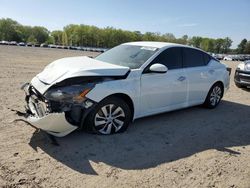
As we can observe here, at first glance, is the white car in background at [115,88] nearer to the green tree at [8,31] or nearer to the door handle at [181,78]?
the door handle at [181,78]

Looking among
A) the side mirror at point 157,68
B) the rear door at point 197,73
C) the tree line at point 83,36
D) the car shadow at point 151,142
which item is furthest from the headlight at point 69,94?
the tree line at point 83,36

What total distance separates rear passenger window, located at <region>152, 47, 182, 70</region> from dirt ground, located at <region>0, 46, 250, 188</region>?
1205mm

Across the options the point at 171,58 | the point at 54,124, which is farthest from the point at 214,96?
the point at 54,124

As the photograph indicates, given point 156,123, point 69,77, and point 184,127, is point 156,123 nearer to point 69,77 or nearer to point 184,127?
point 184,127

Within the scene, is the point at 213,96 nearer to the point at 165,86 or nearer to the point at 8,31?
the point at 165,86

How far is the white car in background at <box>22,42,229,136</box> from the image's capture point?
4.38 m

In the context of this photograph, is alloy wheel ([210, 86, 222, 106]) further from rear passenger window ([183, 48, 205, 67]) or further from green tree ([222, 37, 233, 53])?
green tree ([222, 37, 233, 53])

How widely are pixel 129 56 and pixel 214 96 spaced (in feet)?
9.60

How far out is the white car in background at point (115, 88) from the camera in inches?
172

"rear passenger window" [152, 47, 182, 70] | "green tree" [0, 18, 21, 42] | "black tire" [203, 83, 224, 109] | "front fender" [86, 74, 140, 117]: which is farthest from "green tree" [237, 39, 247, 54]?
"front fender" [86, 74, 140, 117]

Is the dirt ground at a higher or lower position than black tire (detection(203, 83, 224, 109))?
lower

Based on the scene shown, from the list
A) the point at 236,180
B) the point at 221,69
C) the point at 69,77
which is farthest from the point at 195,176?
the point at 221,69

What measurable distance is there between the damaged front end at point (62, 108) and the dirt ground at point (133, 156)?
32 centimetres

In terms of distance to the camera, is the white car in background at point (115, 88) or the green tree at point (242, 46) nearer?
the white car in background at point (115, 88)
